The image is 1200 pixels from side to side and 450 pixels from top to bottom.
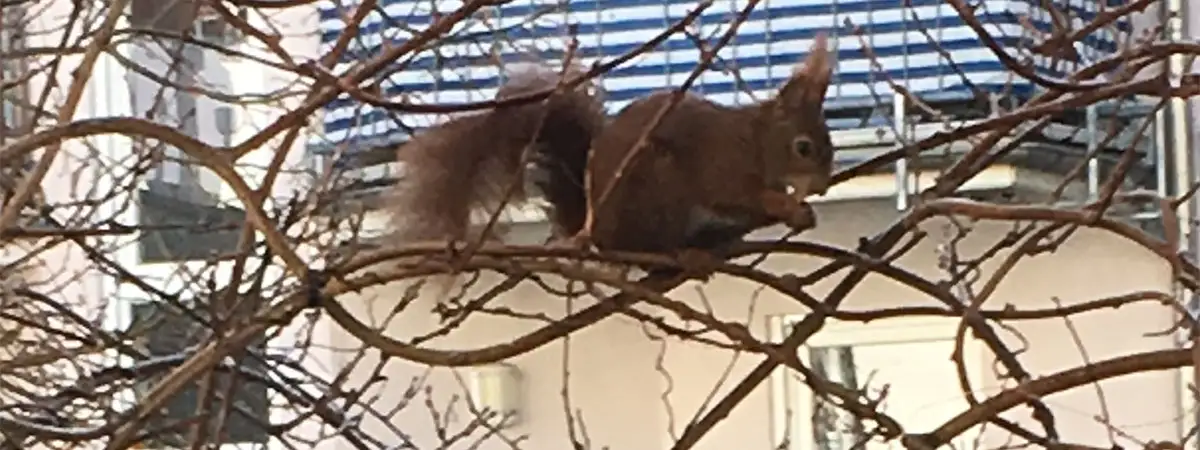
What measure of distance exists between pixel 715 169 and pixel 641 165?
0.08m

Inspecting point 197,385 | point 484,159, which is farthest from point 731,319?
point 197,385

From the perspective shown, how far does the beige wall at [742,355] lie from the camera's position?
2.39 m

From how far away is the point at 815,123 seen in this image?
146 centimetres

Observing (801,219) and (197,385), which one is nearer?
(197,385)

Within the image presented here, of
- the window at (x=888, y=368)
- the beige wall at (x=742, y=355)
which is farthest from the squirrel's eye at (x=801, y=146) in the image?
the window at (x=888, y=368)

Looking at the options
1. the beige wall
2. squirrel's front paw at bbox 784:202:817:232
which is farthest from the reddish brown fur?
the beige wall

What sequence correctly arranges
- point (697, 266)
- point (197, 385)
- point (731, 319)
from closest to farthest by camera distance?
1. point (697, 266)
2. point (197, 385)
3. point (731, 319)

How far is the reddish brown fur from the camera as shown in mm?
1298

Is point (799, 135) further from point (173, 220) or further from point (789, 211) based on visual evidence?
point (173, 220)

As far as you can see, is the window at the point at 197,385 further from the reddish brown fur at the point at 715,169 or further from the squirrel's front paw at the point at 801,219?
the squirrel's front paw at the point at 801,219

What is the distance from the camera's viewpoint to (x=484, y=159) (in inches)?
47.3

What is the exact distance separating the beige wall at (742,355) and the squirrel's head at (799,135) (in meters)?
0.76

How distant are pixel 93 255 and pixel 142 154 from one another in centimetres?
18

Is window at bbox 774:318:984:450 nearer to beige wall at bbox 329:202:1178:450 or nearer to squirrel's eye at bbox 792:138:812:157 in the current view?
beige wall at bbox 329:202:1178:450
